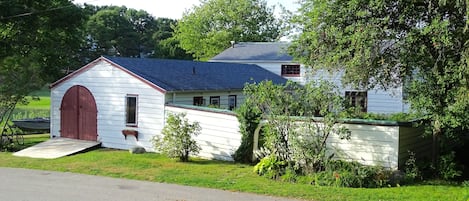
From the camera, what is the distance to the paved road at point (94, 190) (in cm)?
961

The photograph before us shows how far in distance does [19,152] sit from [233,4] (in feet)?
126

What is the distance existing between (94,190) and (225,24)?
141 ft

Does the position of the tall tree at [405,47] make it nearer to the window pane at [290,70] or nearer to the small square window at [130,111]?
the small square window at [130,111]

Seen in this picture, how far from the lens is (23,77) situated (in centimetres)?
1817

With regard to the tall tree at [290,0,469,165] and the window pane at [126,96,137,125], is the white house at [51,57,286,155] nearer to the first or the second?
the window pane at [126,96,137,125]

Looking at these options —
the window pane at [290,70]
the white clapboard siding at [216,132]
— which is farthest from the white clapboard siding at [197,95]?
the window pane at [290,70]

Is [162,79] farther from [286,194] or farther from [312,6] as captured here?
[286,194]

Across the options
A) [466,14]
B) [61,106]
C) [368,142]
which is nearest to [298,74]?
[61,106]

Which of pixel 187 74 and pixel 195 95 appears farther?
pixel 187 74

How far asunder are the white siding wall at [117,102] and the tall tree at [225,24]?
104 ft

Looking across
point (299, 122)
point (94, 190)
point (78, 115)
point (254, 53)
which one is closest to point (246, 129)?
point (299, 122)

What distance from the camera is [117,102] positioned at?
17.8 meters

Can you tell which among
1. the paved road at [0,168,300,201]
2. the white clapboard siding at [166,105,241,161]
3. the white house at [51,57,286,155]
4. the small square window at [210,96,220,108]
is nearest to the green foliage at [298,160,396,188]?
the paved road at [0,168,300,201]

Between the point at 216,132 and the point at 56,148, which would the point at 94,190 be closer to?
the point at 216,132
